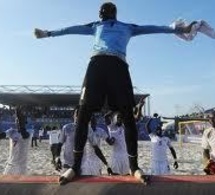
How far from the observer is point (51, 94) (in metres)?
60.6

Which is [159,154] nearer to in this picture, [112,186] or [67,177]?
[67,177]

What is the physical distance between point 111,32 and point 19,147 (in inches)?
210

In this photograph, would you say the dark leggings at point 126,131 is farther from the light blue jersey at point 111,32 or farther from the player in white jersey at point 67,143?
the player in white jersey at point 67,143

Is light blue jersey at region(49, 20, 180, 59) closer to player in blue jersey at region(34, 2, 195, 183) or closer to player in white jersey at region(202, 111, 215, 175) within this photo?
player in blue jersey at region(34, 2, 195, 183)

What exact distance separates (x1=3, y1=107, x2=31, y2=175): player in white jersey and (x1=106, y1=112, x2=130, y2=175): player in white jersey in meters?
2.46

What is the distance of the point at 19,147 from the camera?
415 inches

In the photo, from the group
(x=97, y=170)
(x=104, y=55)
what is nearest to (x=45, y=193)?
(x=104, y=55)

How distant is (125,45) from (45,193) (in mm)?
1661

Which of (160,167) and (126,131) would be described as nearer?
(126,131)

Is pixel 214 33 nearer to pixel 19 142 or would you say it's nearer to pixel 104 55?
pixel 104 55

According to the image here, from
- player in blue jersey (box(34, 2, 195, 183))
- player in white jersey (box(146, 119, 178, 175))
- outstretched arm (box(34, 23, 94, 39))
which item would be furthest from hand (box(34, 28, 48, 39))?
player in white jersey (box(146, 119, 178, 175))

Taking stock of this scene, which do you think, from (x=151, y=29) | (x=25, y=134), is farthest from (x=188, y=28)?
(x=25, y=134)

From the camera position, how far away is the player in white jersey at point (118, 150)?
12641 millimetres

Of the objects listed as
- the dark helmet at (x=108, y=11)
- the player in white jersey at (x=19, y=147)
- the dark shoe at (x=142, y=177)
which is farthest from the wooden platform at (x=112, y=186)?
the player in white jersey at (x=19, y=147)
